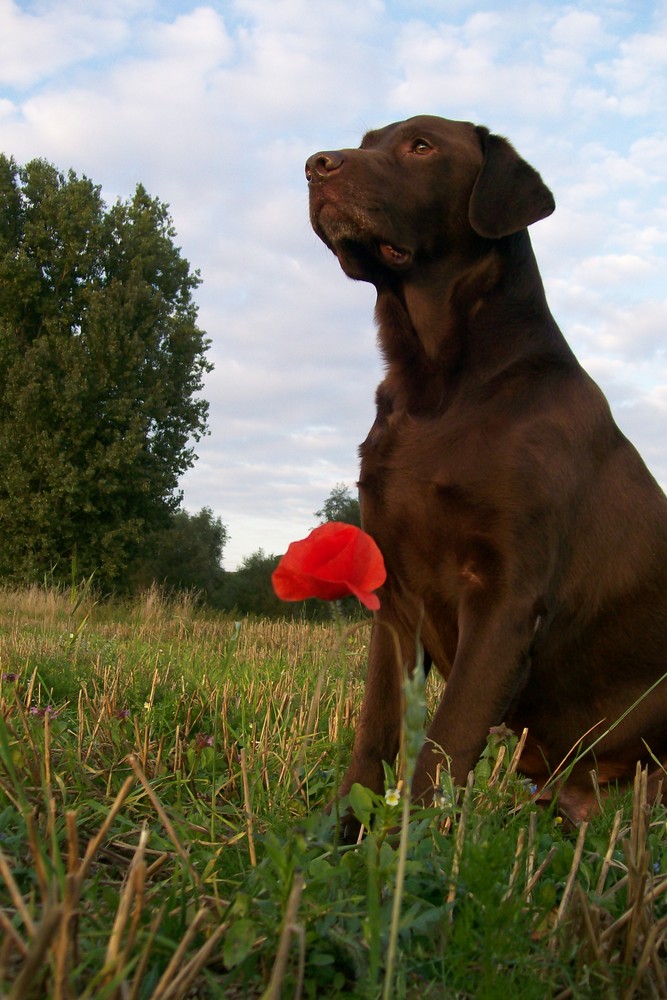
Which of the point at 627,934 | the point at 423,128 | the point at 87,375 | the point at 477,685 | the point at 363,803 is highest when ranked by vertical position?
the point at 87,375

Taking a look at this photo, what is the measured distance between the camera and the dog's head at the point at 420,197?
117 inches

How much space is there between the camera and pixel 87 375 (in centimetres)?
2603

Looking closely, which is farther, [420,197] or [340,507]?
[340,507]

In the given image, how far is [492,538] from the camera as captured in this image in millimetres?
2580

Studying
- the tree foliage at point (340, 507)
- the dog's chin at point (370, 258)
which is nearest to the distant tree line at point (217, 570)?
the tree foliage at point (340, 507)

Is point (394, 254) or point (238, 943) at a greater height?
point (394, 254)

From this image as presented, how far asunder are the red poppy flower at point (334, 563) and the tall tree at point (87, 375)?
81.3ft

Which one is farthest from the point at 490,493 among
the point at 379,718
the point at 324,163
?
the point at 324,163

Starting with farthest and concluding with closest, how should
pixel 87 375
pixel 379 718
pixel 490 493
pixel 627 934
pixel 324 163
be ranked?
pixel 87 375 → pixel 324 163 → pixel 379 718 → pixel 490 493 → pixel 627 934

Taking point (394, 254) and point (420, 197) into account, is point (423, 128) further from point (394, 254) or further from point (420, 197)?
point (394, 254)

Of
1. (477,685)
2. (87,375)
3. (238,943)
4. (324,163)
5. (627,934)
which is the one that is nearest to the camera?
(238,943)

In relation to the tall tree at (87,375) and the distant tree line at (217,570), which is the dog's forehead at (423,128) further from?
the distant tree line at (217,570)

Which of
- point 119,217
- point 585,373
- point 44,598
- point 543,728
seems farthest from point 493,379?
point 119,217

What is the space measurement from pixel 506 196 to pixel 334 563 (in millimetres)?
2251
